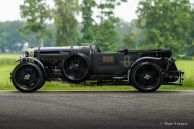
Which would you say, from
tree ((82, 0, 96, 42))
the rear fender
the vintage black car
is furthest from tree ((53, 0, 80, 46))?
the rear fender

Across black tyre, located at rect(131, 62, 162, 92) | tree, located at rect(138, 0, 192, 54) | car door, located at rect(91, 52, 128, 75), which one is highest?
tree, located at rect(138, 0, 192, 54)

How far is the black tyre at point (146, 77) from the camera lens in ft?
41.7

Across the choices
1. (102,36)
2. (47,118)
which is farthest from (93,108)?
(102,36)

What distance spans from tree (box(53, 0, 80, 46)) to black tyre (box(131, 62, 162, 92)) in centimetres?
6403

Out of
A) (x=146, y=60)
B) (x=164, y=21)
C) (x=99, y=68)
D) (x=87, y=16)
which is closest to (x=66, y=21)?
(x=87, y=16)

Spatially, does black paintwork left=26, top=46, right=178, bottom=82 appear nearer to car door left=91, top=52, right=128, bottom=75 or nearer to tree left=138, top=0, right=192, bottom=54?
car door left=91, top=52, right=128, bottom=75

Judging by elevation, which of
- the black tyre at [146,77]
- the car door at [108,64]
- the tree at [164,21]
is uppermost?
the tree at [164,21]

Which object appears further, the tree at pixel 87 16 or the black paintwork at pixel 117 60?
the tree at pixel 87 16

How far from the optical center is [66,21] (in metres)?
77.8

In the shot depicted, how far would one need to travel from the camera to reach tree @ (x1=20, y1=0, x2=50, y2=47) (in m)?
72.4

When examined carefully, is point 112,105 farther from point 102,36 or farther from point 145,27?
point 145,27

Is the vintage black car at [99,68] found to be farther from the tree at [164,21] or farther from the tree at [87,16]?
the tree at [164,21]

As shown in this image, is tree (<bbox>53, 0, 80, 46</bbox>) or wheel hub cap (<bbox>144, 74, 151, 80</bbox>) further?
tree (<bbox>53, 0, 80, 46</bbox>)

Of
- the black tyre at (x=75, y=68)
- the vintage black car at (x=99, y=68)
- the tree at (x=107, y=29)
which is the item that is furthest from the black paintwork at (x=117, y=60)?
the tree at (x=107, y=29)
